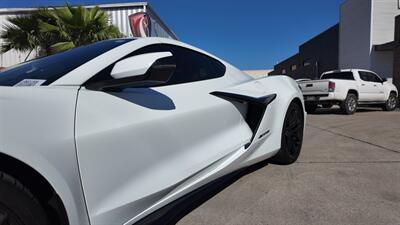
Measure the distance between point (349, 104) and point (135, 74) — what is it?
12479 millimetres

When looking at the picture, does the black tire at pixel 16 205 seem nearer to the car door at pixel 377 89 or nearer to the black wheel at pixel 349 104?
the black wheel at pixel 349 104

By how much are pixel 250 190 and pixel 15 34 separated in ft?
32.3

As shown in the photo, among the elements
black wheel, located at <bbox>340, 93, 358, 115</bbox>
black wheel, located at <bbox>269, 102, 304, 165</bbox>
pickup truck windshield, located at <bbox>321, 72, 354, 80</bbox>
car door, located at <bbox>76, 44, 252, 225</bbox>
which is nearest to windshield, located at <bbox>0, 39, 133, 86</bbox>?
car door, located at <bbox>76, 44, 252, 225</bbox>

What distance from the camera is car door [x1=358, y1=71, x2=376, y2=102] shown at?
1369 centimetres

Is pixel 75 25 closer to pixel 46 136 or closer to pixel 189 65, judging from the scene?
pixel 189 65

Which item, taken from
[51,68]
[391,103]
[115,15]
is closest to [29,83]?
[51,68]

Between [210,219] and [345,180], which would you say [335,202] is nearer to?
[345,180]

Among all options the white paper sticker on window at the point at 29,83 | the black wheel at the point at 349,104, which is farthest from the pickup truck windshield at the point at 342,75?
the white paper sticker on window at the point at 29,83

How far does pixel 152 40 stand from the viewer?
106 inches

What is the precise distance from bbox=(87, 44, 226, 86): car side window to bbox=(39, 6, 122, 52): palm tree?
25.7 feet

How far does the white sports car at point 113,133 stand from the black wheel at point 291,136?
3.69 feet

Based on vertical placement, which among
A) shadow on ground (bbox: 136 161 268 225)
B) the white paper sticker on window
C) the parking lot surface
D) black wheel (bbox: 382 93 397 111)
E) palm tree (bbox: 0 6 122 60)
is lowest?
black wheel (bbox: 382 93 397 111)

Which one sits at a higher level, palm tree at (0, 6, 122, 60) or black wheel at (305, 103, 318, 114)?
palm tree at (0, 6, 122, 60)

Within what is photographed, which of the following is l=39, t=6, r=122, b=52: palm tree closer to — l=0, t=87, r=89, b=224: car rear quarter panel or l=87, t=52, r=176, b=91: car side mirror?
l=87, t=52, r=176, b=91: car side mirror
